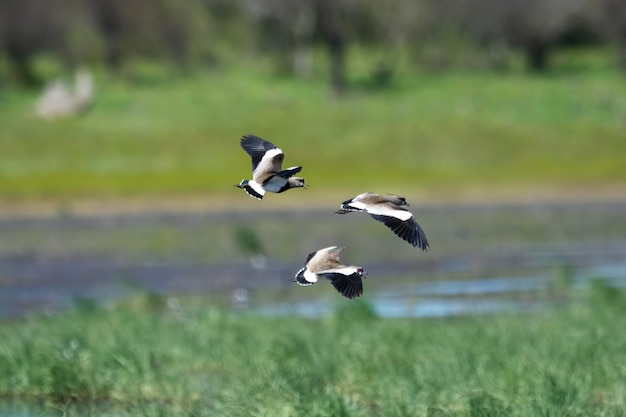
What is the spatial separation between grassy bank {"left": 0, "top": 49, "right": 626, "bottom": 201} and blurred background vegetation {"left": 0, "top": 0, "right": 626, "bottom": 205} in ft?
0.23

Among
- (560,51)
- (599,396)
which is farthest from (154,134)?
(599,396)

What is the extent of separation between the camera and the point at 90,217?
3369 cm

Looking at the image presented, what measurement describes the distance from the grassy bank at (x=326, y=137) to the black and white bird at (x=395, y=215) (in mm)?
28265

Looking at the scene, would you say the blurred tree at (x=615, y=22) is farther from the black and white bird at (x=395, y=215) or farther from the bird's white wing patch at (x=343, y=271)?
the bird's white wing patch at (x=343, y=271)

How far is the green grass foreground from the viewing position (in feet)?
32.0

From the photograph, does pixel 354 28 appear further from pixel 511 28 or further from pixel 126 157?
pixel 126 157

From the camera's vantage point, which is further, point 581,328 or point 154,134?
point 154,134

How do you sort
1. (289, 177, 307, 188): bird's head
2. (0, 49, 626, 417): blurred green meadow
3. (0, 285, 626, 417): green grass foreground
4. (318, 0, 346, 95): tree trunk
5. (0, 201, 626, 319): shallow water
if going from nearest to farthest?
(289, 177, 307, 188): bird's head
(0, 285, 626, 417): green grass foreground
(0, 49, 626, 417): blurred green meadow
(0, 201, 626, 319): shallow water
(318, 0, 346, 95): tree trunk

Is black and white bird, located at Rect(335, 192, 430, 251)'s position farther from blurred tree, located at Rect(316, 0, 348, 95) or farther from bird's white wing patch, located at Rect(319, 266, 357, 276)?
blurred tree, located at Rect(316, 0, 348, 95)

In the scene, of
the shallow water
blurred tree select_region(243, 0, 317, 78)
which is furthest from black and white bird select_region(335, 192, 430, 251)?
blurred tree select_region(243, 0, 317, 78)

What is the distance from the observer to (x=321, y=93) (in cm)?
4631

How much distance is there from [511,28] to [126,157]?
18.4 meters

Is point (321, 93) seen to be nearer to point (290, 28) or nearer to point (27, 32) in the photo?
point (290, 28)

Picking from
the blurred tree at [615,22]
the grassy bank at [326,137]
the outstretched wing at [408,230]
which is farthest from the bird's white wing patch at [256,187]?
the blurred tree at [615,22]
